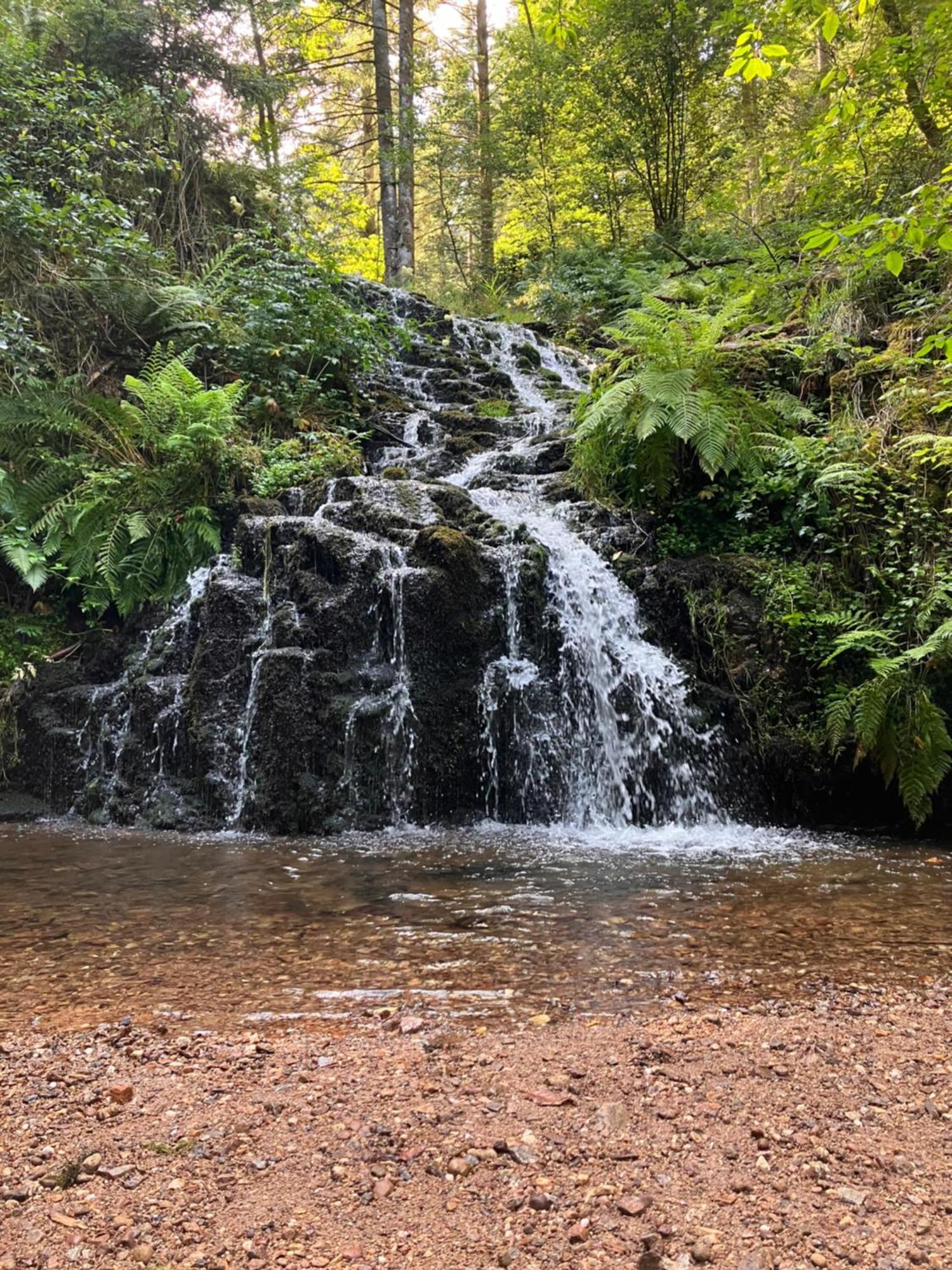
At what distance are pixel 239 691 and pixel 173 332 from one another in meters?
5.38

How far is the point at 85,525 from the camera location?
693cm

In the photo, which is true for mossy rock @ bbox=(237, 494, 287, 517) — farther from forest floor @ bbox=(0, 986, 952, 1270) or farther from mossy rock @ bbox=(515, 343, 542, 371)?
mossy rock @ bbox=(515, 343, 542, 371)

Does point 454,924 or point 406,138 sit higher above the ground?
point 406,138

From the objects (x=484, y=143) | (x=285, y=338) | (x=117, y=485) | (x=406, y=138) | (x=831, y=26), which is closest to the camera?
(x=831, y=26)

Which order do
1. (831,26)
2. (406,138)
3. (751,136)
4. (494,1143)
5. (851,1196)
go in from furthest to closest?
(406,138)
(751,136)
(831,26)
(494,1143)
(851,1196)

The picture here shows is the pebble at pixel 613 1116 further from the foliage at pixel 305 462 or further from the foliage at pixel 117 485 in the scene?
the foliage at pixel 305 462

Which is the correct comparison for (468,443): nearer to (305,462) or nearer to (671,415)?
(305,462)

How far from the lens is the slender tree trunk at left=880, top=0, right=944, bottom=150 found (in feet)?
25.1

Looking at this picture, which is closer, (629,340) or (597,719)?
(597,719)

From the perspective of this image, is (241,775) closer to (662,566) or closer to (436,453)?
(662,566)

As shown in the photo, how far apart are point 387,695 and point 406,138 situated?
13.7 metres

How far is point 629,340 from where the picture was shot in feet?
24.4

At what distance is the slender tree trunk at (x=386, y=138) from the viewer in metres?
15.0

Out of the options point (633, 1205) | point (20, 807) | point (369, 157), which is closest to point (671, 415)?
point (633, 1205)
